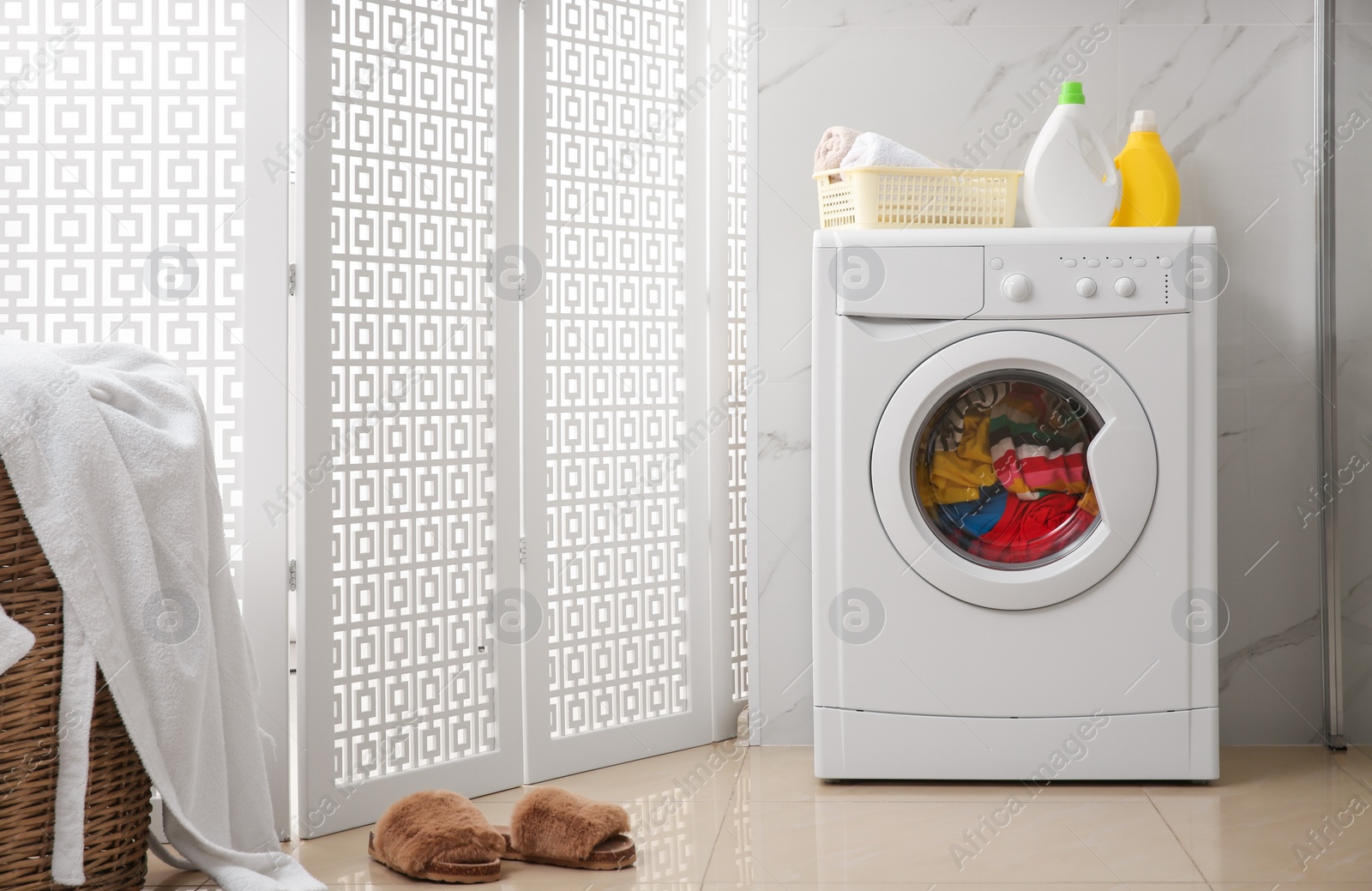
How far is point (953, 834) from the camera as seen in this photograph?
169 centimetres

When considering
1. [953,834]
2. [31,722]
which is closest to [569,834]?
[953,834]

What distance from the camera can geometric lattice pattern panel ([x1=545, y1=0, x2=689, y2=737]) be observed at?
2.07 meters

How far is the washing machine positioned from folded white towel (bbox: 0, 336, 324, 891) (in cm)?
98

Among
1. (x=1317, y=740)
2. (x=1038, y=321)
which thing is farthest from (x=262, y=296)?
(x=1317, y=740)

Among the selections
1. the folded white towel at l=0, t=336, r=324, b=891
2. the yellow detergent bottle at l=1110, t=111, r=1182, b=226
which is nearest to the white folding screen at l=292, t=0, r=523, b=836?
the folded white towel at l=0, t=336, r=324, b=891

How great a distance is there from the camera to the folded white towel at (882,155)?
1.97 m

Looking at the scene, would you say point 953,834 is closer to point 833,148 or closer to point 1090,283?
point 1090,283

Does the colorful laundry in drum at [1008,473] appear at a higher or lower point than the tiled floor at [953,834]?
higher

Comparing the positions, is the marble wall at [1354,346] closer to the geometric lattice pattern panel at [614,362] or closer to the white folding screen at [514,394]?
the white folding screen at [514,394]

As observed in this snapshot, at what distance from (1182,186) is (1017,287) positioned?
2.17 feet

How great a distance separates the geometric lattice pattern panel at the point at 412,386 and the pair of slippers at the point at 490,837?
0.22 meters

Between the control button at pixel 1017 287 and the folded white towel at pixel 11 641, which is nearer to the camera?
the folded white towel at pixel 11 641

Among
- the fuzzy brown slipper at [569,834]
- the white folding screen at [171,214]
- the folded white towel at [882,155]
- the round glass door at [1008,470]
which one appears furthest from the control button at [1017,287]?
the white folding screen at [171,214]

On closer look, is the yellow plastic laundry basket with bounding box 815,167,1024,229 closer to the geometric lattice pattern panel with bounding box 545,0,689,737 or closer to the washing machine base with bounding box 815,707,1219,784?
the geometric lattice pattern panel with bounding box 545,0,689,737
